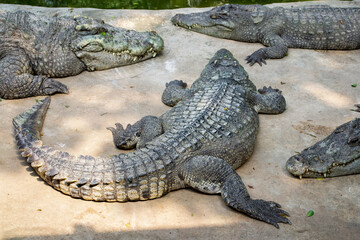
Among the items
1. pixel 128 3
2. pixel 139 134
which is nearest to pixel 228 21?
pixel 128 3

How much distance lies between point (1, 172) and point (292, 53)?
5.12 metres

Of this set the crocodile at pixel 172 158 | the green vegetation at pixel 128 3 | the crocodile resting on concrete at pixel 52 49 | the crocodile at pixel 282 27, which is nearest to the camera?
the crocodile at pixel 172 158

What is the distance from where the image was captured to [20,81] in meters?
5.17

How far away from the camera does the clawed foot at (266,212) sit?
3432 mm

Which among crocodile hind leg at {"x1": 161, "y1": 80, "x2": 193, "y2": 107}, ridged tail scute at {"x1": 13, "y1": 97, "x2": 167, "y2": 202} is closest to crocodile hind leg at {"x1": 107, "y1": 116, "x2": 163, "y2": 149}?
ridged tail scute at {"x1": 13, "y1": 97, "x2": 167, "y2": 202}

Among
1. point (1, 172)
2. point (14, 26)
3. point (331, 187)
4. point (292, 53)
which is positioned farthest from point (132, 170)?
point (292, 53)

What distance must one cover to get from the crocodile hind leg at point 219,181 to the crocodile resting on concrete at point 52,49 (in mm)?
2588

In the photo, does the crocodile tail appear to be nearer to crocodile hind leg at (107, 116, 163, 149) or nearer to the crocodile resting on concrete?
the crocodile resting on concrete

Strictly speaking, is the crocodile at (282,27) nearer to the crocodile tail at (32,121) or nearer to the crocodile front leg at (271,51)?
the crocodile front leg at (271,51)

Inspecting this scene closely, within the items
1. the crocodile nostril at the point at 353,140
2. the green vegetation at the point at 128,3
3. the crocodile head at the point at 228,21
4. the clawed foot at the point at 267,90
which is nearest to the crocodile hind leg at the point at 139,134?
the clawed foot at the point at 267,90

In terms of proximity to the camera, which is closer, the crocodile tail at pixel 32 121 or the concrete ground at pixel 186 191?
the concrete ground at pixel 186 191

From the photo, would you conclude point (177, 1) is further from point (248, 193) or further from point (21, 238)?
point (21, 238)

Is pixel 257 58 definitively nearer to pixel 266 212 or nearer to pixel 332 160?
pixel 332 160

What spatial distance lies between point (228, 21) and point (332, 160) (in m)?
4.08
